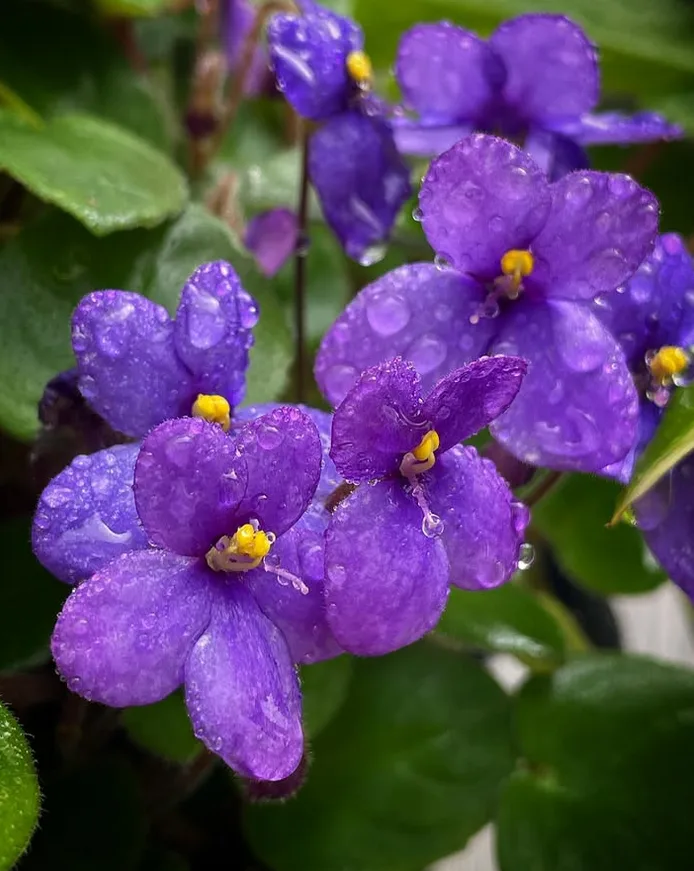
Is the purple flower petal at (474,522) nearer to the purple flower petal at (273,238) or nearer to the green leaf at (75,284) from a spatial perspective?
the green leaf at (75,284)

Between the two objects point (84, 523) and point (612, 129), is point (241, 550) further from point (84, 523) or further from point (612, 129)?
point (612, 129)

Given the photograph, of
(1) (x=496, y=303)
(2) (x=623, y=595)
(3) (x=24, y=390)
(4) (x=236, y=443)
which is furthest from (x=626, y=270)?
(2) (x=623, y=595)

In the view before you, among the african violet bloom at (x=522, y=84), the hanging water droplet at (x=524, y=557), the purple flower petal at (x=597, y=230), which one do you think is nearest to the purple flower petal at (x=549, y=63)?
the african violet bloom at (x=522, y=84)

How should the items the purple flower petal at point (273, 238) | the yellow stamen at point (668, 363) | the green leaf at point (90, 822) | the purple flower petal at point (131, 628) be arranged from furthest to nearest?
the purple flower petal at point (273, 238) < the green leaf at point (90, 822) < the yellow stamen at point (668, 363) < the purple flower petal at point (131, 628)

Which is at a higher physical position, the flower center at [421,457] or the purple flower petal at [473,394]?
the purple flower petal at [473,394]

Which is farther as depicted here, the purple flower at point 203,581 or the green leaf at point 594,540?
the green leaf at point 594,540

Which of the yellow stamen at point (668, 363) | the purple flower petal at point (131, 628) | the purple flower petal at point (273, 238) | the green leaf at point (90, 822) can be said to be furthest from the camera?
the purple flower petal at point (273, 238)

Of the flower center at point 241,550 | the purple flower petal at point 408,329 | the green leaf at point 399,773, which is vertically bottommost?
the green leaf at point 399,773

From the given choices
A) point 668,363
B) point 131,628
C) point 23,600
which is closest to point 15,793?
point 131,628
